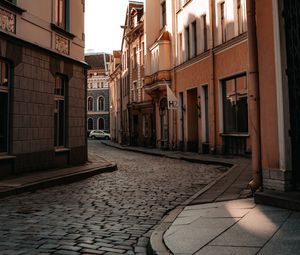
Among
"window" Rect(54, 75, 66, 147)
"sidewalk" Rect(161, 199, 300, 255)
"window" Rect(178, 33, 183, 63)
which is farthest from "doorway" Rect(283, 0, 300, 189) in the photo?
"window" Rect(178, 33, 183, 63)

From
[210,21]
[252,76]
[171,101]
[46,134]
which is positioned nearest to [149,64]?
[171,101]

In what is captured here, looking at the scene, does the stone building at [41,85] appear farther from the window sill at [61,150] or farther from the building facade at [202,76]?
the building facade at [202,76]

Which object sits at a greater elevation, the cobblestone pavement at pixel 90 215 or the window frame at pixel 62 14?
the window frame at pixel 62 14

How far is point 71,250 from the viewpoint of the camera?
206 inches

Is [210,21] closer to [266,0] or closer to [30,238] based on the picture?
[266,0]

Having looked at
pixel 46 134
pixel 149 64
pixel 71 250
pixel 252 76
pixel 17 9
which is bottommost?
pixel 71 250

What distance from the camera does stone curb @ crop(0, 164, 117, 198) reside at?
31.9 feet

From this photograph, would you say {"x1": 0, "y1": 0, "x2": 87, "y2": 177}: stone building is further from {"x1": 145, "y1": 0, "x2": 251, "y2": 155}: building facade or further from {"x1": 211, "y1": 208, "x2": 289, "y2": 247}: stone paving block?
{"x1": 211, "y1": 208, "x2": 289, "y2": 247}: stone paving block

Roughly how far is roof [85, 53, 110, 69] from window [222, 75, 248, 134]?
6056cm

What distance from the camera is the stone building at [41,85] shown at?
481 inches

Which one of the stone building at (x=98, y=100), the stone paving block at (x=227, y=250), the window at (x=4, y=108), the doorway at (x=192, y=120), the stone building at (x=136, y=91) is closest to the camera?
the stone paving block at (x=227, y=250)

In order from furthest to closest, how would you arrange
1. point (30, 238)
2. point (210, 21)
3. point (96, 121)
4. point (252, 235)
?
point (96, 121)
point (210, 21)
point (30, 238)
point (252, 235)

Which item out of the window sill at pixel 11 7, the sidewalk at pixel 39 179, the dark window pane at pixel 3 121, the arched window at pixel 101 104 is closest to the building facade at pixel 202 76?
the sidewalk at pixel 39 179

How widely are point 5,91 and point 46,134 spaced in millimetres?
2447
